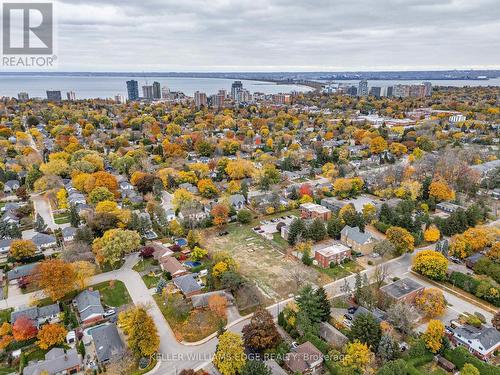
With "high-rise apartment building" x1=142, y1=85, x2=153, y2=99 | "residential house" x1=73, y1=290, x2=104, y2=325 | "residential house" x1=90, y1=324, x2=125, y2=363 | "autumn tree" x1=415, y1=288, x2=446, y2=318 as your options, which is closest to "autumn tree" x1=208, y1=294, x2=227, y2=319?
"residential house" x1=90, y1=324, x2=125, y2=363

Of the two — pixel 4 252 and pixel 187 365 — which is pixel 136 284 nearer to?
pixel 187 365

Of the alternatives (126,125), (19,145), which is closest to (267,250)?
(19,145)

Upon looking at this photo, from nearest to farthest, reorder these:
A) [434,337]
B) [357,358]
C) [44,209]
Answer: [357,358] → [434,337] → [44,209]

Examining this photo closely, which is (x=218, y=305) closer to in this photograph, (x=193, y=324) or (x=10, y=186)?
(x=193, y=324)

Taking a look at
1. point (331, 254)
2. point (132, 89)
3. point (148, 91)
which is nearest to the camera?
point (331, 254)

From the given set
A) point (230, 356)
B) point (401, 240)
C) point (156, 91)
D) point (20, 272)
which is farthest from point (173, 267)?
point (156, 91)

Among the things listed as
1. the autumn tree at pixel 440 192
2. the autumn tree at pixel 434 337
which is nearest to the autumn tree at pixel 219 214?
the autumn tree at pixel 434 337

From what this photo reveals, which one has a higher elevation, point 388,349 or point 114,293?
point 388,349
